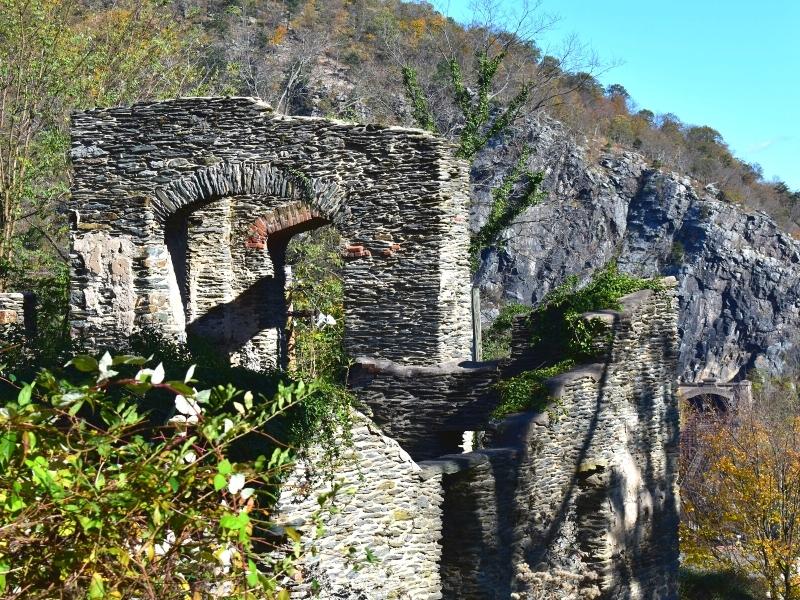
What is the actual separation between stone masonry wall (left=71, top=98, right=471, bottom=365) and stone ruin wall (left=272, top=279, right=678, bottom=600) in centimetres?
127

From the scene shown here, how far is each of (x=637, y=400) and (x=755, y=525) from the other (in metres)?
11.2

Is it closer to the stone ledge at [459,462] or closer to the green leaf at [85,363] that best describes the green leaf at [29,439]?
the green leaf at [85,363]

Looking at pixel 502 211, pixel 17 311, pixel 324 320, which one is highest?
pixel 502 211

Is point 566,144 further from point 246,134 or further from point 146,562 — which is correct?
point 146,562

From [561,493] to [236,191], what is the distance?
4.48 metres

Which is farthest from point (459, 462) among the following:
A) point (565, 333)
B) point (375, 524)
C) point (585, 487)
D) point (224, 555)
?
point (224, 555)

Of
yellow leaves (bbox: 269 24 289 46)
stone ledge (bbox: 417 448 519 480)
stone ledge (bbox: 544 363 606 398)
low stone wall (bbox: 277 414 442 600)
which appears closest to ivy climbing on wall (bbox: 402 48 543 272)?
stone ledge (bbox: 544 363 606 398)

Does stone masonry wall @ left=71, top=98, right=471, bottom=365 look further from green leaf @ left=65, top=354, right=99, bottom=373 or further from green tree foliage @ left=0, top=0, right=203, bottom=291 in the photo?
green leaf @ left=65, top=354, right=99, bottom=373

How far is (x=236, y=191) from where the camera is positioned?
35.9 feet

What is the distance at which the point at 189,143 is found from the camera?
1100 centimetres

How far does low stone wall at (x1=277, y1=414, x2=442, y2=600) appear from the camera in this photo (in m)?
6.28

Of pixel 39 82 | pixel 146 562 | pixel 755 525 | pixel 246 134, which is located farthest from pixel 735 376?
pixel 146 562

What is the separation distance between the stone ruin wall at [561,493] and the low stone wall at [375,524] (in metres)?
0.01

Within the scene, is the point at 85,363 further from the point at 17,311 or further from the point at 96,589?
the point at 17,311
